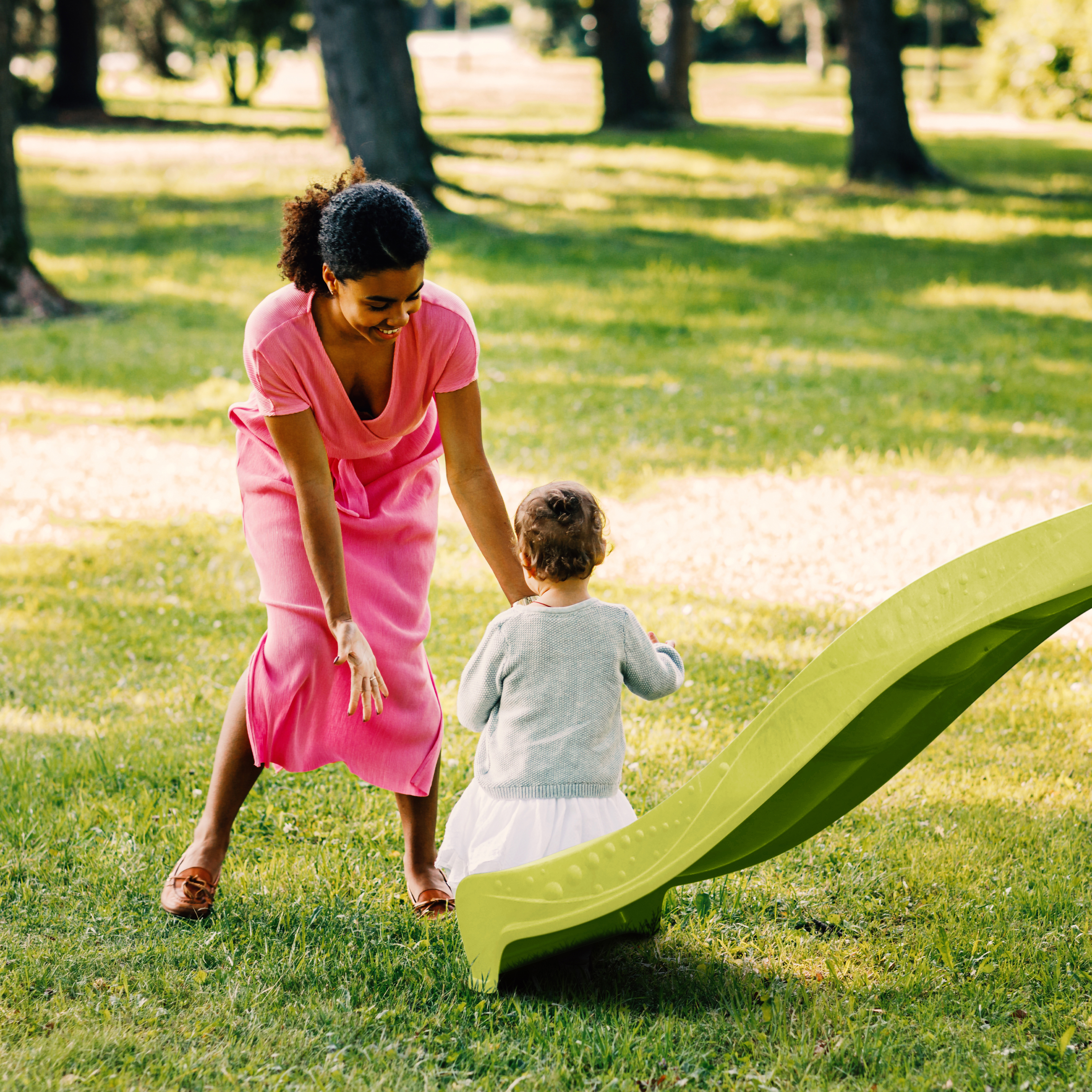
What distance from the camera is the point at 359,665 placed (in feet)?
9.84

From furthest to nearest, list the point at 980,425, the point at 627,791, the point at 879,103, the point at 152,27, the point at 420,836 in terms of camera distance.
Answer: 1. the point at 152,27
2. the point at 879,103
3. the point at 980,425
4. the point at 627,791
5. the point at 420,836

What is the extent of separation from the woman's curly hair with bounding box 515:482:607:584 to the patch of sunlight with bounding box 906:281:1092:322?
10182mm

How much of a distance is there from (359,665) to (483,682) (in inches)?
11.7

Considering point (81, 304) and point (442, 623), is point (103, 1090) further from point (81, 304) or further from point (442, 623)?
point (81, 304)

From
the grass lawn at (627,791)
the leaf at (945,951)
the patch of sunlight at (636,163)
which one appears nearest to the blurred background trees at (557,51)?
the patch of sunlight at (636,163)

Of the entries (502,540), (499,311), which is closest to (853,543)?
(502,540)

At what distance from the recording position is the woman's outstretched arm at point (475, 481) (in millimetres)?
3285

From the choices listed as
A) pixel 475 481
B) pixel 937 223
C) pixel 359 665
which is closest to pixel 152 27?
pixel 937 223

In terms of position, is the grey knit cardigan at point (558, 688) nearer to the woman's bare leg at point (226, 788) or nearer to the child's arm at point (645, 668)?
the child's arm at point (645, 668)

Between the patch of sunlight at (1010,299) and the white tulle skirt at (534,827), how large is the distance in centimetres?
1029

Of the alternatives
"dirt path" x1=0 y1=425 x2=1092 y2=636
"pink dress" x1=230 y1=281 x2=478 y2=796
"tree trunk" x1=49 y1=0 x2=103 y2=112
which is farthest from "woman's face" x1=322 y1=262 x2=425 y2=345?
"tree trunk" x1=49 y1=0 x2=103 y2=112

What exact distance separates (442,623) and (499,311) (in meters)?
6.65

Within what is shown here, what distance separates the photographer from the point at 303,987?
3.01 meters

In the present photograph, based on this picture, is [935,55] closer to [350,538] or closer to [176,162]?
[176,162]
